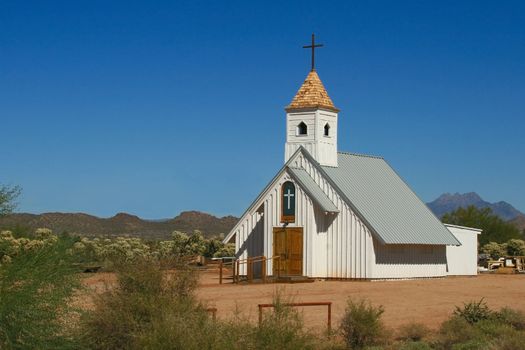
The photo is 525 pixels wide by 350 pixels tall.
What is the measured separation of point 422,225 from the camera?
42.9 metres

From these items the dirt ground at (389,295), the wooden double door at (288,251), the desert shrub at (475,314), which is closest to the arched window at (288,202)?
the wooden double door at (288,251)

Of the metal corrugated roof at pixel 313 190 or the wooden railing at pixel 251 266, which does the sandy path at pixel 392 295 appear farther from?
the metal corrugated roof at pixel 313 190

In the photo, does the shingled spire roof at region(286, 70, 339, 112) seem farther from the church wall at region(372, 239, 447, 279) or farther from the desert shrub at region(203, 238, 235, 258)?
the desert shrub at region(203, 238, 235, 258)

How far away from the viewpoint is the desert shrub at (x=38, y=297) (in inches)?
546

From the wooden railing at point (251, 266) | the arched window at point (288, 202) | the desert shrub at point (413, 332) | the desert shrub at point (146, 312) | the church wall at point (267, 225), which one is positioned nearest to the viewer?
the desert shrub at point (146, 312)

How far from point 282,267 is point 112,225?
71.1m

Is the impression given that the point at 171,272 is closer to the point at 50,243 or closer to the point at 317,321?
the point at 50,243

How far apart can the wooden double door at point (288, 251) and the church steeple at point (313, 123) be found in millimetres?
3571

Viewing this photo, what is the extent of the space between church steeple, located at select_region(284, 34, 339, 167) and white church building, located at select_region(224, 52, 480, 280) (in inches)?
1.7

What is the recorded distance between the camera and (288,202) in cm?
4044

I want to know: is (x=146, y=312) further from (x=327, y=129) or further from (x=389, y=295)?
(x=327, y=129)

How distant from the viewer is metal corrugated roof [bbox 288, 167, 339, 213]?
129 feet

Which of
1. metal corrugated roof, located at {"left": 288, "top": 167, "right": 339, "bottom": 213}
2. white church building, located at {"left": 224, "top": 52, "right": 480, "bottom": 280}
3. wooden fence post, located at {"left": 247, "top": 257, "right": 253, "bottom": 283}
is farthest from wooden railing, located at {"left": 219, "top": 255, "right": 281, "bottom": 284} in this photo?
metal corrugated roof, located at {"left": 288, "top": 167, "right": 339, "bottom": 213}

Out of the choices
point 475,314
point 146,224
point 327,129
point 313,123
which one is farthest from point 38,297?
point 146,224
